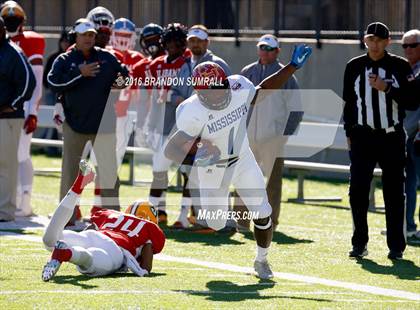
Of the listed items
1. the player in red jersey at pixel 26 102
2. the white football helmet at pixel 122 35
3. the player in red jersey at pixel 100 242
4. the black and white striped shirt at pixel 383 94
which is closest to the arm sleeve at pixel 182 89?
→ the player in red jersey at pixel 26 102

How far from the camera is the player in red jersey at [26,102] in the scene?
43.3 feet

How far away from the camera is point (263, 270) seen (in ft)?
31.2

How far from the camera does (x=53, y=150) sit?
20984 mm

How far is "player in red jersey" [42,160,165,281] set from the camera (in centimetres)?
894

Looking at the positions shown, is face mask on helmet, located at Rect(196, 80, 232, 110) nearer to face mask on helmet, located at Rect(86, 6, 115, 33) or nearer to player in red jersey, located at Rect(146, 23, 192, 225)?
player in red jersey, located at Rect(146, 23, 192, 225)

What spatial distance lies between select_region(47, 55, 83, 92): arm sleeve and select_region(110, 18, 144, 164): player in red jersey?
1.51 metres

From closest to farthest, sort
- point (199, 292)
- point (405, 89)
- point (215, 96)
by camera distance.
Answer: point (199, 292)
point (215, 96)
point (405, 89)

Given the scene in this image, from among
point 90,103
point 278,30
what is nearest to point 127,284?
point 90,103

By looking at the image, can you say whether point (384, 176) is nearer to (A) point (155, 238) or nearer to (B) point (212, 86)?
(B) point (212, 86)

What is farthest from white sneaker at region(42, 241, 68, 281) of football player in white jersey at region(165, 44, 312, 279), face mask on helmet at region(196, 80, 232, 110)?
face mask on helmet at region(196, 80, 232, 110)

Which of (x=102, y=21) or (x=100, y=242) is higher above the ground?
(x=102, y=21)

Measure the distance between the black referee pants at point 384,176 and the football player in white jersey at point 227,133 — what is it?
1394 millimetres

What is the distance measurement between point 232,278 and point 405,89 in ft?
7.95

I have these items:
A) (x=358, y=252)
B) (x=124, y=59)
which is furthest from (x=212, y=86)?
(x=124, y=59)
